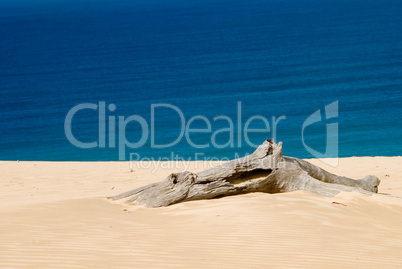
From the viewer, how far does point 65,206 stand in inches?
344

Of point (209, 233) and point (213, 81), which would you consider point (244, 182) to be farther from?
point (213, 81)

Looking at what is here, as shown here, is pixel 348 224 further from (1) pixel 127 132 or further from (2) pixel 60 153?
(1) pixel 127 132

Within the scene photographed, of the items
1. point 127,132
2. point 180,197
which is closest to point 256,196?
point 180,197

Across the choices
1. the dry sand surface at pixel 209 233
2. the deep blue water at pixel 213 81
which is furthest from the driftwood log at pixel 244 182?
the deep blue water at pixel 213 81

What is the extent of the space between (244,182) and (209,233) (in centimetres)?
244

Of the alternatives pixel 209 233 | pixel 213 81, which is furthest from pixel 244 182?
pixel 213 81

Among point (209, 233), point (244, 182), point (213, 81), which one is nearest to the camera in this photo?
point (209, 233)

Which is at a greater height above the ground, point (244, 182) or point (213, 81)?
point (213, 81)

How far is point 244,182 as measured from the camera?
9195 millimetres

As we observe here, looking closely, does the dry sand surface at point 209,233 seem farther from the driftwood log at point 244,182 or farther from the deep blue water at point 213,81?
the deep blue water at point 213,81

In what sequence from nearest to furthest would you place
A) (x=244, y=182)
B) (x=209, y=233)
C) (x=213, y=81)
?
1. (x=209, y=233)
2. (x=244, y=182)
3. (x=213, y=81)

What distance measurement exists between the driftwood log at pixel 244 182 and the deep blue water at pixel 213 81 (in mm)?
12851

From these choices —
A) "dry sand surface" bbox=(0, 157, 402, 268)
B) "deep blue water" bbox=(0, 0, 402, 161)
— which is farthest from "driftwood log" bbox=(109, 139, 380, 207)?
"deep blue water" bbox=(0, 0, 402, 161)

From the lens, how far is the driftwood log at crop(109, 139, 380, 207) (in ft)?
29.5
